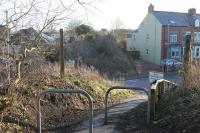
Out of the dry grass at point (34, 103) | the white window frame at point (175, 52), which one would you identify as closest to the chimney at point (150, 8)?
the white window frame at point (175, 52)

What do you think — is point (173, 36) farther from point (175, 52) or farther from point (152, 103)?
point (152, 103)

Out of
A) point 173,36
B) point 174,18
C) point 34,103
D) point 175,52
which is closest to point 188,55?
point 34,103

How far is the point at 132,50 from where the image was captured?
6238 centimetres

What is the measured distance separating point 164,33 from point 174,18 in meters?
4.22

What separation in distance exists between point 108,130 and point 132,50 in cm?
5432

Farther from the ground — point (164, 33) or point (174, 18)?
point (174, 18)

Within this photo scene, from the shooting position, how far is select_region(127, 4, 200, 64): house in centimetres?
5759

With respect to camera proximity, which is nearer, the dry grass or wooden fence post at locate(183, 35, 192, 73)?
the dry grass

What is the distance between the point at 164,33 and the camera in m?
57.1

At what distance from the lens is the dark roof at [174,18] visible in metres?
57.6

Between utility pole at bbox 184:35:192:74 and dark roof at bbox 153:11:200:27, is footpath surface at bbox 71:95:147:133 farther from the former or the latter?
dark roof at bbox 153:11:200:27

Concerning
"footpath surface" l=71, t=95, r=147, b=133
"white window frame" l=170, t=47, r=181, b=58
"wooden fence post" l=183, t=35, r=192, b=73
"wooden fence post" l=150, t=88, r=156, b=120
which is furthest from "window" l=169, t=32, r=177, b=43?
"wooden fence post" l=150, t=88, r=156, b=120

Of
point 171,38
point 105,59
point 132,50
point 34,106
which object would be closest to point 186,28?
point 171,38

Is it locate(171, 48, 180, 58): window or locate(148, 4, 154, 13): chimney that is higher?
locate(148, 4, 154, 13): chimney
